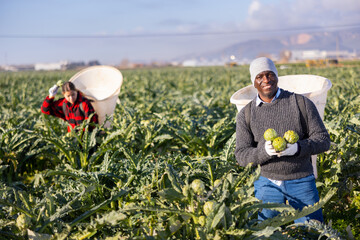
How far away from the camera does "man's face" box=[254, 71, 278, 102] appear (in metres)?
2.31

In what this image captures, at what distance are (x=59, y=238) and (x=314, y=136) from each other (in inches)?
71.3

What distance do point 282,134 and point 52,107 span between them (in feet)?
11.6

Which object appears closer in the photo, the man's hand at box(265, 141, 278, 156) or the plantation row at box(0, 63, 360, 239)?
the plantation row at box(0, 63, 360, 239)

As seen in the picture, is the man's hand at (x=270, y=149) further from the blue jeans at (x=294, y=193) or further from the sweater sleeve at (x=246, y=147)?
the blue jeans at (x=294, y=193)

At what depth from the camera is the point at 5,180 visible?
429cm

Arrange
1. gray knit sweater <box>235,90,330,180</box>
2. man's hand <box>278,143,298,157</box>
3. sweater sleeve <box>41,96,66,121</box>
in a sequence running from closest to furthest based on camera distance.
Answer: man's hand <box>278,143,298,157</box>, gray knit sweater <box>235,90,330,180</box>, sweater sleeve <box>41,96,66,121</box>

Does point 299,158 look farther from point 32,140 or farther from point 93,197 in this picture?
point 32,140

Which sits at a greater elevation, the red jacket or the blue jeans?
the red jacket

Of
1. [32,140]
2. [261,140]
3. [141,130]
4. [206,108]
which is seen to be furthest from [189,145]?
[32,140]

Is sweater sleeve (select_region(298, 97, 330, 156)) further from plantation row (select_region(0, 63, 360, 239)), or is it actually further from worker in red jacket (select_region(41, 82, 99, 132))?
worker in red jacket (select_region(41, 82, 99, 132))

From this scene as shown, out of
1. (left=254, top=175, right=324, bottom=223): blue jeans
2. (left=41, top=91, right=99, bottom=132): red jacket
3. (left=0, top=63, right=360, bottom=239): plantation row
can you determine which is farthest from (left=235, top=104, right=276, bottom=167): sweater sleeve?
(left=41, top=91, right=99, bottom=132): red jacket

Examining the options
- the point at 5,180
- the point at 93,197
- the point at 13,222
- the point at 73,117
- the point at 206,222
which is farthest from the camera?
the point at 73,117

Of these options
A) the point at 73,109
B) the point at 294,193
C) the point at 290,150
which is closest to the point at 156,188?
the point at 294,193

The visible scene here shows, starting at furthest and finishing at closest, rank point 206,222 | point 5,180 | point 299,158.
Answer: point 5,180 < point 299,158 < point 206,222
